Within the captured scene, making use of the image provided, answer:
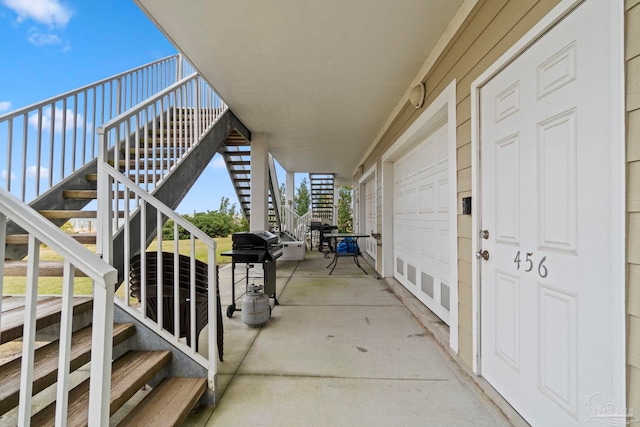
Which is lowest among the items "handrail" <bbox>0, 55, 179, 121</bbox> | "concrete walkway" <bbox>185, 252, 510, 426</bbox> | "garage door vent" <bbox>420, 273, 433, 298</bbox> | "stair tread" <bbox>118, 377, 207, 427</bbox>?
"concrete walkway" <bbox>185, 252, 510, 426</bbox>

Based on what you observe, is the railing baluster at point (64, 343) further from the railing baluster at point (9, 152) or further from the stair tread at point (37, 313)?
the railing baluster at point (9, 152)

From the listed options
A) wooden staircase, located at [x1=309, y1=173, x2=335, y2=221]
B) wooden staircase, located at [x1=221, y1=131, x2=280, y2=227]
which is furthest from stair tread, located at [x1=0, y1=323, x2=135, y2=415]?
wooden staircase, located at [x1=309, y1=173, x2=335, y2=221]

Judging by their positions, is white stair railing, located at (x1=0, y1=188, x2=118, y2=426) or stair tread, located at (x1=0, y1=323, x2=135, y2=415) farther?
stair tread, located at (x1=0, y1=323, x2=135, y2=415)

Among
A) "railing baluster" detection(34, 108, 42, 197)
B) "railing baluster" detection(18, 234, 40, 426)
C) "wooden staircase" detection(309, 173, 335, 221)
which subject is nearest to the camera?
"railing baluster" detection(18, 234, 40, 426)

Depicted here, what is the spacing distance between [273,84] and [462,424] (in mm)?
3524

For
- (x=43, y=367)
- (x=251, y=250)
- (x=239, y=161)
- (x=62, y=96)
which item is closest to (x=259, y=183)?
(x=239, y=161)

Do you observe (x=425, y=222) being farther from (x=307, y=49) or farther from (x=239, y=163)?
(x=239, y=163)

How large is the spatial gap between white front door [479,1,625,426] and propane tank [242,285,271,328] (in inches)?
78.2

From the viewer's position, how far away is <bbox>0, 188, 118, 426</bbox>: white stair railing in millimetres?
817

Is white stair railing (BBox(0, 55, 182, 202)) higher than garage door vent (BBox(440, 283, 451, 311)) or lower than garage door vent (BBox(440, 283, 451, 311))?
higher

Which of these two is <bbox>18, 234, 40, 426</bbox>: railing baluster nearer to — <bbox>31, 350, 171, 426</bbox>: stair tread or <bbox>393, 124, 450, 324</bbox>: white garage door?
<bbox>31, 350, 171, 426</bbox>: stair tread

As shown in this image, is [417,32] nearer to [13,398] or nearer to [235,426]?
[235,426]

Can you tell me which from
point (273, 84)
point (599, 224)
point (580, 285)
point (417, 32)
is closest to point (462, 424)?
point (580, 285)

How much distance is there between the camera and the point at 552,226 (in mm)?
1271
